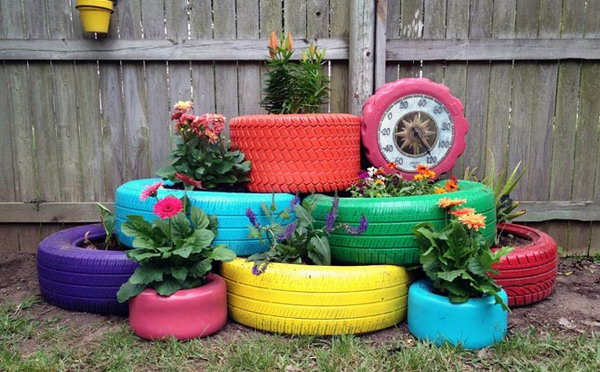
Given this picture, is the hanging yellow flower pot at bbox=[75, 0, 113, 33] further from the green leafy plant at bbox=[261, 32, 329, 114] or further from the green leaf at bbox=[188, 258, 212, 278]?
the green leaf at bbox=[188, 258, 212, 278]

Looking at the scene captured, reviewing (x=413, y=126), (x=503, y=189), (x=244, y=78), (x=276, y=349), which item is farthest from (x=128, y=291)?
(x=503, y=189)

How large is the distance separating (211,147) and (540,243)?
2.06 metres

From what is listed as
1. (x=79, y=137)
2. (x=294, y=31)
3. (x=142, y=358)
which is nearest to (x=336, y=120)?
(x=294, y=31)

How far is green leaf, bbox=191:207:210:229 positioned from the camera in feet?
8.30

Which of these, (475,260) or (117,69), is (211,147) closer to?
(117,69)

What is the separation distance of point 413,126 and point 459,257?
1125mm

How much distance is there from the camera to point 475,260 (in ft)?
7.52

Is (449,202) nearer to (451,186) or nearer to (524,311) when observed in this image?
(451,186)

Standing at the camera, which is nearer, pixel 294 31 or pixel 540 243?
pixel 540 243

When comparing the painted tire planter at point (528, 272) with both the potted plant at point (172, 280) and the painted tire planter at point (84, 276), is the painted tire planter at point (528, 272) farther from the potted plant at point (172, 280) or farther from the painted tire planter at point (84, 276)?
the painted tire planter at point (84, 276)

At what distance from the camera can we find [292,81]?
10.2ft

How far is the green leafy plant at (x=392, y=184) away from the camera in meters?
2.89

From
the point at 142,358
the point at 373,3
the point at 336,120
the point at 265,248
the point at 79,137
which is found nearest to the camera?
the point at 142,358

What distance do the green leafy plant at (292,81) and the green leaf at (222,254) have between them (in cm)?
107
